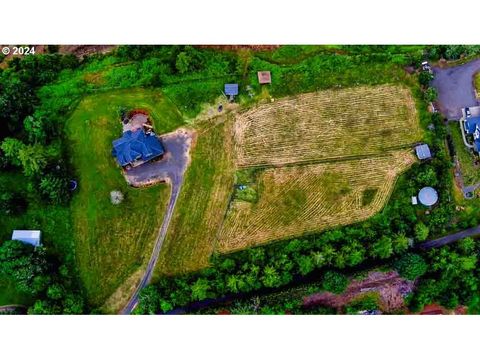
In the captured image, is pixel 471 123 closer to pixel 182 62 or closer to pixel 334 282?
pixel 334 282

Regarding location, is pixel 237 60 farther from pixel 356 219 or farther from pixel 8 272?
pixel 8 272

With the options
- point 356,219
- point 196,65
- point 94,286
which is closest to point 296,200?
point 356,219

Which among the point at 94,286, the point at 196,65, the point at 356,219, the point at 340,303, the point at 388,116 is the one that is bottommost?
the point at 340,303

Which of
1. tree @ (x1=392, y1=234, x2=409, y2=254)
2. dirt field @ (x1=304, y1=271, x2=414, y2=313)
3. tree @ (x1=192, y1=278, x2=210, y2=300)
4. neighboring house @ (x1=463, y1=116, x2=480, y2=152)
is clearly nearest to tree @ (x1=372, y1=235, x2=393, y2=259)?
tree @ (x1=392, y1=234, x2=409, y2=254)

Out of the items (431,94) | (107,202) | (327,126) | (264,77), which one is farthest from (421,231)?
(107,202)

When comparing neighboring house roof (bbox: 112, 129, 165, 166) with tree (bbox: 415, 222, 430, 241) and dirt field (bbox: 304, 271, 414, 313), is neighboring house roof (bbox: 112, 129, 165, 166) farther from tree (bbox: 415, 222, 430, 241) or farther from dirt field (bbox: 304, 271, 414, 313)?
tree (bbox: 415, 222, 430, 241)

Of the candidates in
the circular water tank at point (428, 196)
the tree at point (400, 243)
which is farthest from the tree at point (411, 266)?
the circular water tank at point (428, 196)
